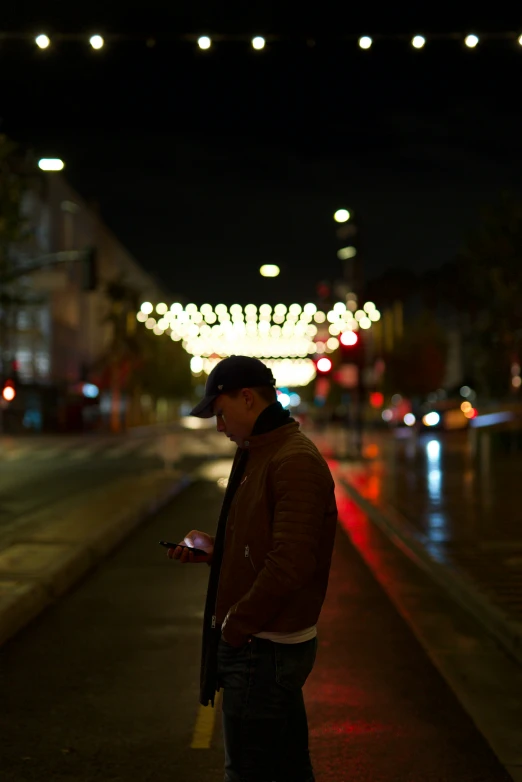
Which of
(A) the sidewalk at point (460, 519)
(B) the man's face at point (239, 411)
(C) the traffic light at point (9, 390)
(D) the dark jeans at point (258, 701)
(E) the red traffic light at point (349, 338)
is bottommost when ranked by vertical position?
(A) the sidewalk at point (460, 519)

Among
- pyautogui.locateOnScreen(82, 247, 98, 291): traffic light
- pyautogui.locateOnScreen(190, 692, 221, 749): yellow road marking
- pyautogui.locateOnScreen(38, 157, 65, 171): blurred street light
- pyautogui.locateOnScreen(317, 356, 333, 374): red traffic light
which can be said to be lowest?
pyautogui.locateOnScreen(190, 692, 221, 749): yellow road marking

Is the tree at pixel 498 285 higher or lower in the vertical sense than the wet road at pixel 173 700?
higher

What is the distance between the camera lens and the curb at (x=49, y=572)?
8.91m

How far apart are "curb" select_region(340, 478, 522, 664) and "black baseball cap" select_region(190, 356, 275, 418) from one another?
468cm

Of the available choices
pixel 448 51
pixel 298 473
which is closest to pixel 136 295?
pixel 448 51

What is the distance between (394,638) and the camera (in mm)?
8781

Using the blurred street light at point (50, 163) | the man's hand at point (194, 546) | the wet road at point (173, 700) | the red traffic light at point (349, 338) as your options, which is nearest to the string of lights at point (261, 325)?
the red traffic light at point (349, 338)

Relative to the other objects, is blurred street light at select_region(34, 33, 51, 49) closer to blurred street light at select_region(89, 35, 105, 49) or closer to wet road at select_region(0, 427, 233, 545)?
blurred street light at select_region(89, 35, 105, 49)

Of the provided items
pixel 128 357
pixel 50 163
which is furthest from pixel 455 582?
pixel 128 357

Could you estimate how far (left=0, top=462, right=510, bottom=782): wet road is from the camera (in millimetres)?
5598

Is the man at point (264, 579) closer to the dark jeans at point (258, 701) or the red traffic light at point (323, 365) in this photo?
the dark jeans at point (258, 701)

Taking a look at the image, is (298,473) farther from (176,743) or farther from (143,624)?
(143,624)

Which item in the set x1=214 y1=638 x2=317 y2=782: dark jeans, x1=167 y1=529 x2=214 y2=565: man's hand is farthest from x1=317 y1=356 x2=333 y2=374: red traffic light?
x1=214 y1=638 x2=317 y2=782: dark jeans

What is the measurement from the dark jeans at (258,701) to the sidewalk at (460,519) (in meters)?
4.48
